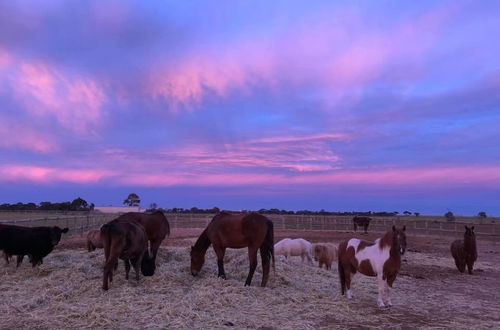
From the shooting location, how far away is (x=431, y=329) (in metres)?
7.04

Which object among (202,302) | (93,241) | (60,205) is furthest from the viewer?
(60,205)

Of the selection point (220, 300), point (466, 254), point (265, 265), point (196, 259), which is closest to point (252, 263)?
point (265, 265)

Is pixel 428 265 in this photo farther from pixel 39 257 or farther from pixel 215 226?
pixel 39 257

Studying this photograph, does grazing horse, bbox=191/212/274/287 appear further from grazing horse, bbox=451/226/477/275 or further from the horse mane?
grazing horse, bbox=451/226/477/275

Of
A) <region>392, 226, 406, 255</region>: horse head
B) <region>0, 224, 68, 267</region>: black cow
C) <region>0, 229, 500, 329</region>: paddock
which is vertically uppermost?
<region>392, 226, 406, 255</region>: horse head

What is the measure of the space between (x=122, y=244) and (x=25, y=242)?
152 inches

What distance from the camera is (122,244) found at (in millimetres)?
9148

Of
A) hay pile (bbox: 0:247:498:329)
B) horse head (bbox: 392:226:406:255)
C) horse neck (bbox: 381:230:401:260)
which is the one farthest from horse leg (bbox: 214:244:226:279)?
horse head (bbox: 392:226:406:255)

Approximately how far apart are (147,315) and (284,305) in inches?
99.4

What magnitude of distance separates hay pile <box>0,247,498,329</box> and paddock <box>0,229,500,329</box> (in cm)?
2

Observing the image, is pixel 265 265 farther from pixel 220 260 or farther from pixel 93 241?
pixel 93 241

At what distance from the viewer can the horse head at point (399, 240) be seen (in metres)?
8.48

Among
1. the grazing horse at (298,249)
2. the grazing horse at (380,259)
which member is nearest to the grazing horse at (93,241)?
the grazing horse at (298,249)

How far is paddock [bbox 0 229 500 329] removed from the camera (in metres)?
7.07
